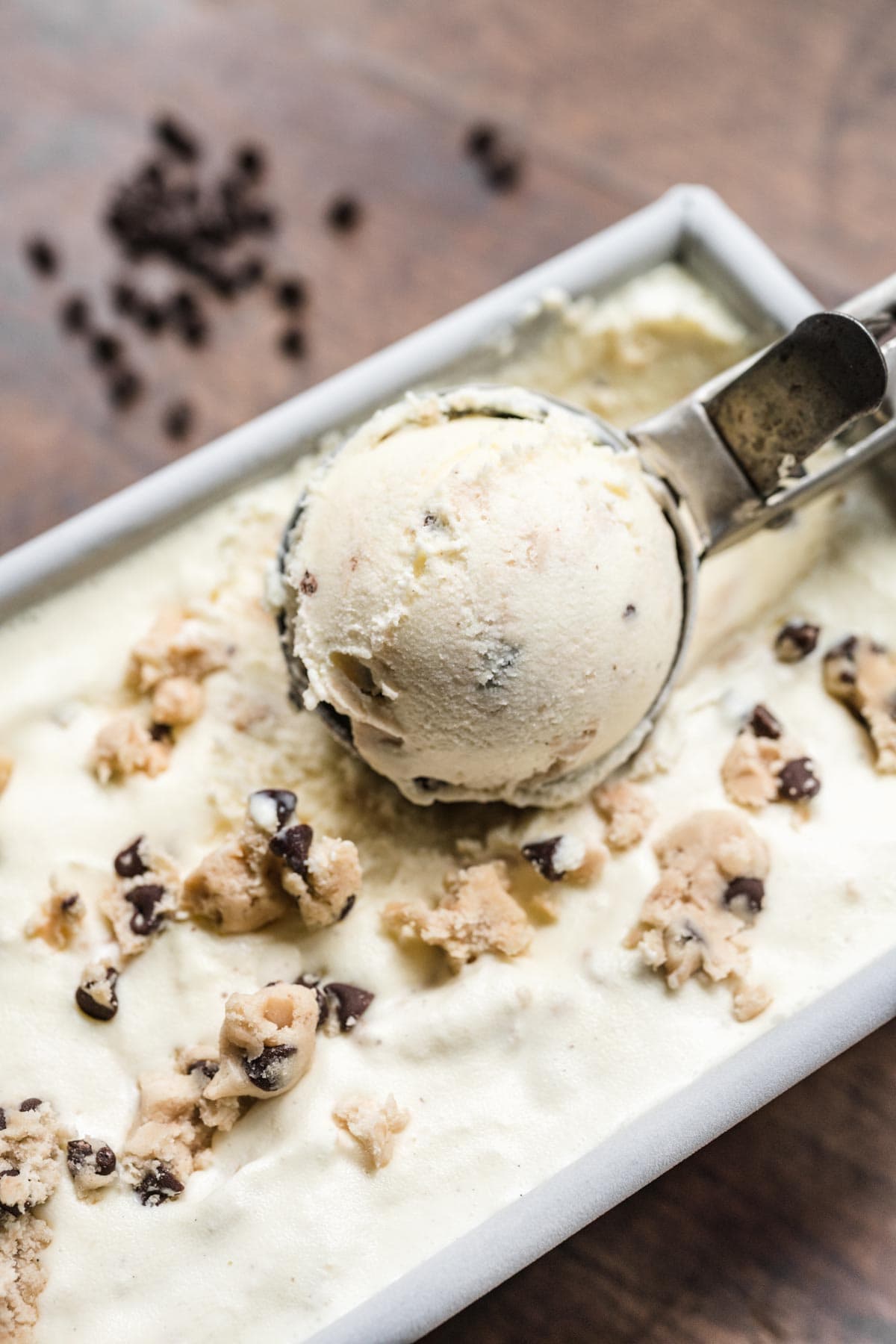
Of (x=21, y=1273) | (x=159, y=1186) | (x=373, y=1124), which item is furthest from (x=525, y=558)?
(x=21, y=1273)


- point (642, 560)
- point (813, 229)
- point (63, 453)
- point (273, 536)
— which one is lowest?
point (63, 453)

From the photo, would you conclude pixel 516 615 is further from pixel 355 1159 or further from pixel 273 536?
pixel 355 1159

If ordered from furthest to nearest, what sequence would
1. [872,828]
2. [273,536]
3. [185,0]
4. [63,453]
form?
[185,0], [63,453], [273,536], [872,828]

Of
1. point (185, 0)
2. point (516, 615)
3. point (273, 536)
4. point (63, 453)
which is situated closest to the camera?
point (516, 615)

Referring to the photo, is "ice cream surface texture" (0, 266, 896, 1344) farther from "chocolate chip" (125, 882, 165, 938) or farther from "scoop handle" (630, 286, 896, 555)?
"scoop handle" (630, 286, 896, 555)

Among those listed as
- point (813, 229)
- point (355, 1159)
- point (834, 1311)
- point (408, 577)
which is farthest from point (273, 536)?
point (834, 1311)

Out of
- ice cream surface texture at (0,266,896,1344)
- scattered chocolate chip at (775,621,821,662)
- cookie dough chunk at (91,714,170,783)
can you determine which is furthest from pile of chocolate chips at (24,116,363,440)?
scattered chocolate chip at (775,621,821,662)
